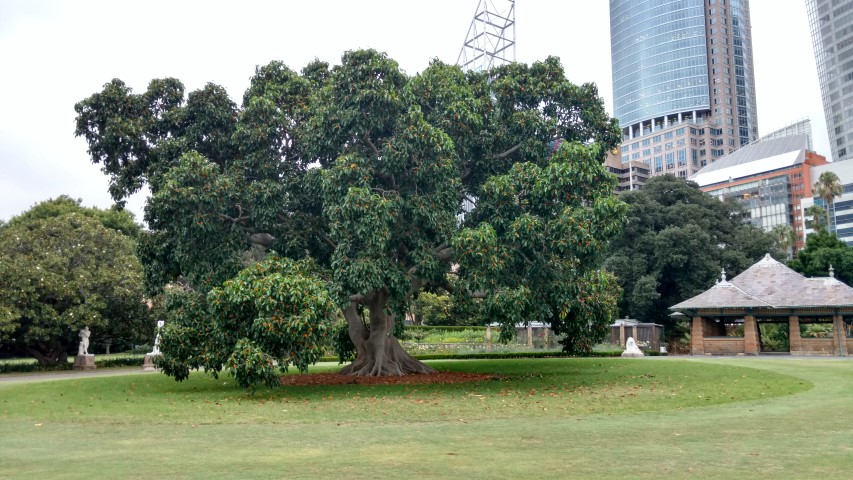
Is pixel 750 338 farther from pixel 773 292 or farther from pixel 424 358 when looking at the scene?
pixel 424 358

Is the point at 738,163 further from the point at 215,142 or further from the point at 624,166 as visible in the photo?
the point at 215,142

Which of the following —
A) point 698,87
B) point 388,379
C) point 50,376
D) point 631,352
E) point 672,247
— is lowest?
point 50,376

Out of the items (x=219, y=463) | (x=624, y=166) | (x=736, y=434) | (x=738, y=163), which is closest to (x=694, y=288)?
(x=736, y=434)

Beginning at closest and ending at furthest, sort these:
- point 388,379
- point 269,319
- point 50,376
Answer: point 269,319
point 388,379
point 50,376

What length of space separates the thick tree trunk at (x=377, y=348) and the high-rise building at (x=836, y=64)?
153 meters

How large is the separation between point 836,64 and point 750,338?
136564 mm

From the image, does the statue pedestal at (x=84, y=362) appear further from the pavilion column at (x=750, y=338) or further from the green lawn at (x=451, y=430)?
the pavilion column at (x=750, y=338)

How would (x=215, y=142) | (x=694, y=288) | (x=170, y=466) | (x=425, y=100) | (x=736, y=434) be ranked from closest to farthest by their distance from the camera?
(x=170, y=466) < (x=736, y=434) < (x=425, y=100) < (x=215, y=142) < (x=694, y=288)

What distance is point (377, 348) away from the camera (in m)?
25.3

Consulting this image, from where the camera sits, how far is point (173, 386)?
77.3 ft

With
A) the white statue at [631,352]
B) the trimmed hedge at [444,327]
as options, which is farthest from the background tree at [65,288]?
the white statue at [631,352]

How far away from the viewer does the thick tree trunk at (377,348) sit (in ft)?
81.7

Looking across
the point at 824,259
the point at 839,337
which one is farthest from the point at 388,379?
the point at 824,259

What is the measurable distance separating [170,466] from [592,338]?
Answer: 17.7 m
